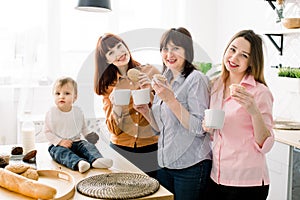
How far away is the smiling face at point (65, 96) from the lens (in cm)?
169

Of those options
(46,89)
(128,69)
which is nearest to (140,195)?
(128,69)

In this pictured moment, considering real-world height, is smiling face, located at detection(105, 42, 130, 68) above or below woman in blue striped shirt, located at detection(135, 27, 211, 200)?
above

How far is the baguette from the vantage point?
1.23 meters

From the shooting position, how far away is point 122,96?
156 centimetres

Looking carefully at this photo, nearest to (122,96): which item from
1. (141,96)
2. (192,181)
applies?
(141,96)

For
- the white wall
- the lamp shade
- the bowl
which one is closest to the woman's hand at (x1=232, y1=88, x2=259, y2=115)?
the lamp shade

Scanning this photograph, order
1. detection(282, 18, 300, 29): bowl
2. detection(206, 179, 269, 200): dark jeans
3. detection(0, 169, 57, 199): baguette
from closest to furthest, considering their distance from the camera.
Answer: detection(0, 169, 57, 199): baguette, detection(206, 179, 269, 200): dark jeans, detection(282, 18, 300, 29): bowl

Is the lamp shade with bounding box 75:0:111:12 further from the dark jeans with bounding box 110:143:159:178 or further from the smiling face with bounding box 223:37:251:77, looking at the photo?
the smiling face with bounding box 223:37:251:77

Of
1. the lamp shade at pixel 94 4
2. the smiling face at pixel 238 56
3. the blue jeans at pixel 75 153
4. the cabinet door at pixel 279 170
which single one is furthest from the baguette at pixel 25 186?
the cabinet door at pixel 279 170

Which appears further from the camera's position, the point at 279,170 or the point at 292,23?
the point at 292,23

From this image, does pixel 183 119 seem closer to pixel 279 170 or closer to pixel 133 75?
pixel 133 75

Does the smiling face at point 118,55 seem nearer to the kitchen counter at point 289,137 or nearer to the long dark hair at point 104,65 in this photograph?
the long dark hair at point 104,65

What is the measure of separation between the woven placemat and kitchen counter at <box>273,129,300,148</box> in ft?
3.52

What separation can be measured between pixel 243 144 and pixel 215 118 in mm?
151
